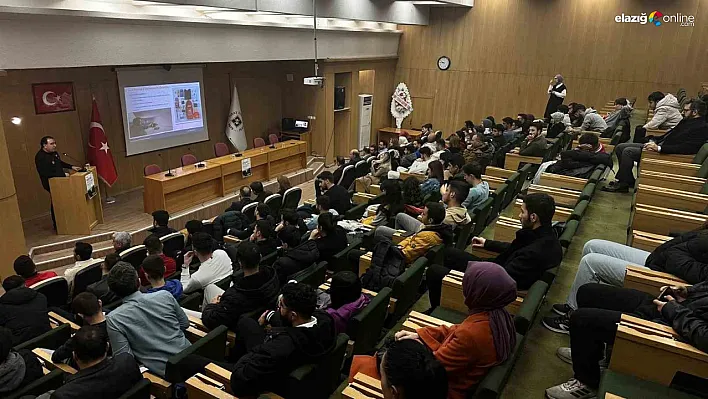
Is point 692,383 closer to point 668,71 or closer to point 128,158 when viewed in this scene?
point 128,158

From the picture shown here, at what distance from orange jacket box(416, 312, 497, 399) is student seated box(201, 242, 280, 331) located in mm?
1380

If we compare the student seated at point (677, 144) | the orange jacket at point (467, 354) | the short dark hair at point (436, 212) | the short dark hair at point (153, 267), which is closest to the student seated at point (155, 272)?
the short dark hair at point (153, 267)

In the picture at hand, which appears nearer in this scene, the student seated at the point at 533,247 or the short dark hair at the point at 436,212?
the student seated at the point at 533,247

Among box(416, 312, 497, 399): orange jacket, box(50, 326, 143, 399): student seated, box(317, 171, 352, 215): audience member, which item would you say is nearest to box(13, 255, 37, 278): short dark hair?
box(50, 326, 143, 399): student seated

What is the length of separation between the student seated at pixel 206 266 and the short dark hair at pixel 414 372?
253cm

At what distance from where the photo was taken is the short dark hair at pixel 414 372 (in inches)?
57.2

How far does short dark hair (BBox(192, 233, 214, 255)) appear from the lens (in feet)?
12.1

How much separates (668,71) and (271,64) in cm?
876

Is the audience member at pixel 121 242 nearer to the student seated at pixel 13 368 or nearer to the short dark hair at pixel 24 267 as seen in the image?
the short dark hair at pixel 24 267

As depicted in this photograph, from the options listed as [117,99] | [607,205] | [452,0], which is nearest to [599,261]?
[607,205]

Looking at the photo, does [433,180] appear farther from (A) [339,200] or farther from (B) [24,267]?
(B) [24,267]

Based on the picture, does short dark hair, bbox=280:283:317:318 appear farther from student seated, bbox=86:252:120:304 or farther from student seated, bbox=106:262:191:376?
student seated, bbox=86:252:120:304

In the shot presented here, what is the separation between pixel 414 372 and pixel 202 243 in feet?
8.75

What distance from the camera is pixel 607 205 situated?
16.4 feet
